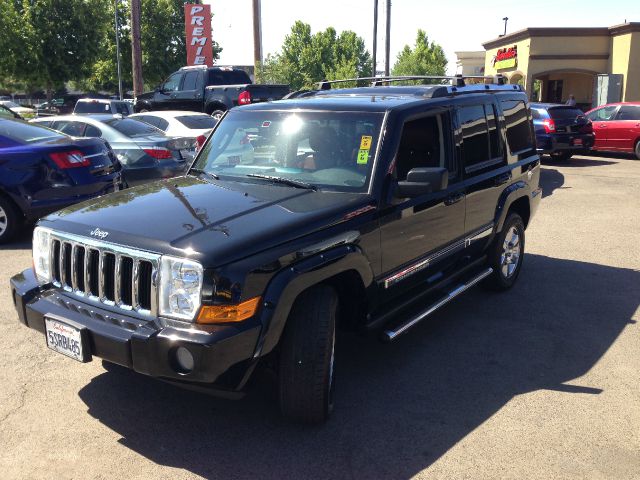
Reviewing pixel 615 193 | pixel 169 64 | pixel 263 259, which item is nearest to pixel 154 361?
pixel 263 259

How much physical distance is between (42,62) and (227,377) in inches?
1406

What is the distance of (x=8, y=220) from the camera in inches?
302

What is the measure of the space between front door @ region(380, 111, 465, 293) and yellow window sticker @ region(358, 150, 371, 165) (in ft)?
0.68

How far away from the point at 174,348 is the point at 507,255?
4025 millimetres

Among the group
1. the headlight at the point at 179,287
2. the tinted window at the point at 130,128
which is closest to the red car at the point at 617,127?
the tinted window at the point at 130,128

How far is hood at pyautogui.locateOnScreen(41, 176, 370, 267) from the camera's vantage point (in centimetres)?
312

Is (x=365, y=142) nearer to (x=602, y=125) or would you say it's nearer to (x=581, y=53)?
(x=602, y=125)

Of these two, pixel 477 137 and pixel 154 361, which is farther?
pixel 477 137

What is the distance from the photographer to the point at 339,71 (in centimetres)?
4750

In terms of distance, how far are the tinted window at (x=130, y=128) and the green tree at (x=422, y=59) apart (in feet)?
151

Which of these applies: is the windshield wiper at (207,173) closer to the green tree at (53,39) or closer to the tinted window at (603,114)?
the tinted window at (603,114)

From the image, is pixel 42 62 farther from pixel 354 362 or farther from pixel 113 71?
pixel 354 362

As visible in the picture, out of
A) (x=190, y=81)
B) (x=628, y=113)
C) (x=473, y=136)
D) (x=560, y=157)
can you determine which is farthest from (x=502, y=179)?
(x=190, y=81)

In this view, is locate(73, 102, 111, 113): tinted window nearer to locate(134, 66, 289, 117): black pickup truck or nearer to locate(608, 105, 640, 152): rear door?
locate(134, 66, 289, 117): black pickup truck
